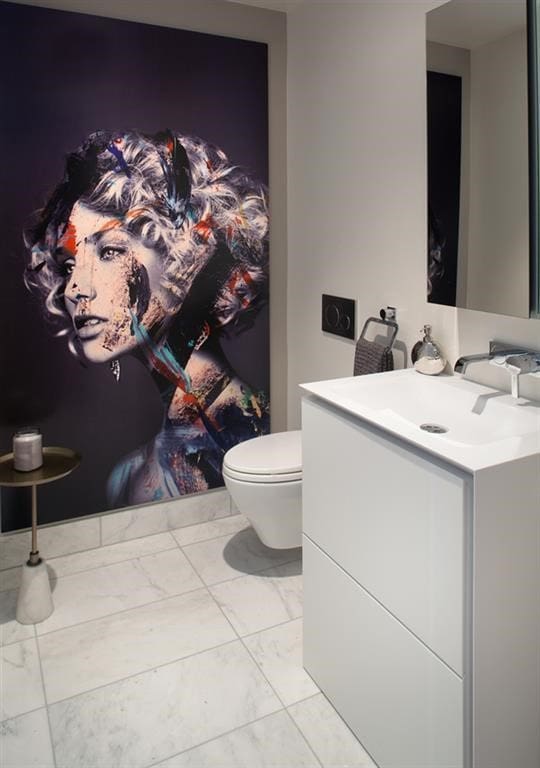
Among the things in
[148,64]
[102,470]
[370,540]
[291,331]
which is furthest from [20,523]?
[148,64]

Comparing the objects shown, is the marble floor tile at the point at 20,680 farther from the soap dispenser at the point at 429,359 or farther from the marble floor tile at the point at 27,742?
the soap dispenser at the point at 429,359

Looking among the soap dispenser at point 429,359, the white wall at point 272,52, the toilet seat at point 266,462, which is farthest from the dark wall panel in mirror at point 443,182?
the white wall at point 272,52

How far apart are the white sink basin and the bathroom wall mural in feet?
3.55

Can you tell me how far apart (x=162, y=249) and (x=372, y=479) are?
1.51 metres

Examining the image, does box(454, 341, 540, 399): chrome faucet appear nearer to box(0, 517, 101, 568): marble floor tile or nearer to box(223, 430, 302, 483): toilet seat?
box(223, 430, 302, 483): toilet seat

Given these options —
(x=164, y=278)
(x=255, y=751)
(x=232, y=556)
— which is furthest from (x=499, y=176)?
(x=232, y=556)

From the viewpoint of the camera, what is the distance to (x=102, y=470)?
2691 mm

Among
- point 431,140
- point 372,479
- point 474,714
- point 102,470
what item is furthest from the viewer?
point 102,470

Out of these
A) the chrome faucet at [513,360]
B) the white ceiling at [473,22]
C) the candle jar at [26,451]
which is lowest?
the candle jar at [26,451]

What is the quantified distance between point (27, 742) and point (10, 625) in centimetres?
59

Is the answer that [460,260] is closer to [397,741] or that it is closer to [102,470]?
[397,741]

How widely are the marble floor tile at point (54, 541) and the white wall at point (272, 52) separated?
949 mm

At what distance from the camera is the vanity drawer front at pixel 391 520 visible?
1.30m

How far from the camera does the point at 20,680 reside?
1.96 m
